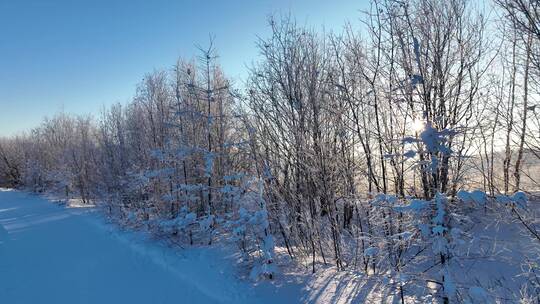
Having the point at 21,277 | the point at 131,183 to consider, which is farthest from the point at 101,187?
the point at 21,277

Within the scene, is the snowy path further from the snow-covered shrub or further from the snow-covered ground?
the snow-covered shrub

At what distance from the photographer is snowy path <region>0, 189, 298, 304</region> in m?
5.71

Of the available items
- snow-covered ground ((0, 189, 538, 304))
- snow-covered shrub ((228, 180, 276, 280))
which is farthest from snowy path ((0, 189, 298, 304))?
snow-covered shrub ((228, 180, 276, 280))

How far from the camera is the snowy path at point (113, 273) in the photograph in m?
5.71

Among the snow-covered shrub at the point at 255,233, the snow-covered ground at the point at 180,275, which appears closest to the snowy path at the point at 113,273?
the snow-covered ground at the point at 180,275

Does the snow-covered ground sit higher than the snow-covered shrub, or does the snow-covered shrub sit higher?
the snow-covered shrub

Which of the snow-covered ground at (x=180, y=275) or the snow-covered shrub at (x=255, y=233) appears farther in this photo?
the snow-covered shrub at (x=255, y=233)

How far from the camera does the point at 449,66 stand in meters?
6.37

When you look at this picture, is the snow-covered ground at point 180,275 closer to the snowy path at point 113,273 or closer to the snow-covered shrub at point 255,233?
the snowy path at point 113,273

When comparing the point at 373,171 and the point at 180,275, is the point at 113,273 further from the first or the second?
the point at 373,171

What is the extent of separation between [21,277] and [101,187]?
10.9 metres

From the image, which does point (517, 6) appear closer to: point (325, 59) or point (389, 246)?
point (325, 59)

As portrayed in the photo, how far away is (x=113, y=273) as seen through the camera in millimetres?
7078

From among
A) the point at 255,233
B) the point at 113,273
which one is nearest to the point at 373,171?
the point at 255,233
